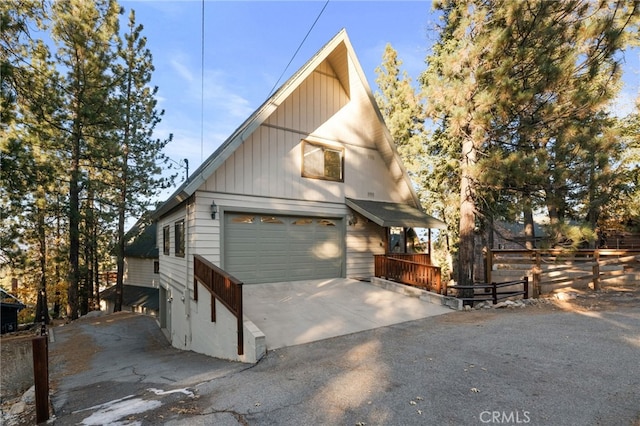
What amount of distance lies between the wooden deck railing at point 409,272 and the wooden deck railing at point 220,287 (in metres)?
5.31

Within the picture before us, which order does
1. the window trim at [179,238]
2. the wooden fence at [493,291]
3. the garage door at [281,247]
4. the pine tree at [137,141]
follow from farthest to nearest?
the pine tree at [137,141], the window trim at [179,238], the garage door at [281,247], the wooden fence at [493,291]

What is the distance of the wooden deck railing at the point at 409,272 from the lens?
859cm

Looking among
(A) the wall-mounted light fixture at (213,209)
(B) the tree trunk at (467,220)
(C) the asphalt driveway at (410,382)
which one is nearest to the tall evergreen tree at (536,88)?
(B) the tree trunk at (467,220)

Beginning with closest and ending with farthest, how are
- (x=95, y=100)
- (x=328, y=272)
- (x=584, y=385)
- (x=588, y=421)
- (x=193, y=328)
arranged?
(x=588, y=421) → (x=584, y=385) → (x=193, y=328) → (x=328, y=272) → (x=95, y=100)

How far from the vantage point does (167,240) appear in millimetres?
11664

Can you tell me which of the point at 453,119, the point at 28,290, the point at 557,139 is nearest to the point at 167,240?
the point at 453,119

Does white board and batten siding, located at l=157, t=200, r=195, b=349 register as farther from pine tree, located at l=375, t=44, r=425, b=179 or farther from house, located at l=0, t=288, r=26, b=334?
house, located at l=0, t=288, r=26, b=334

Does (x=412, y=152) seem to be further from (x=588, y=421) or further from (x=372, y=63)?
(x=588, y=421)

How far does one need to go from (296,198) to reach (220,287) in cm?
415

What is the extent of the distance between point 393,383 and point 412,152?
1325 centimetres

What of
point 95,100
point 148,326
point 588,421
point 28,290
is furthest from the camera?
point 28,290

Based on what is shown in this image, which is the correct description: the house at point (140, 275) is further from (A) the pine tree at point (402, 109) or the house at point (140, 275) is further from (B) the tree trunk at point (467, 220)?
(B) the tree trunk at point (467, 220)

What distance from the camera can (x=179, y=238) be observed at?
984cm

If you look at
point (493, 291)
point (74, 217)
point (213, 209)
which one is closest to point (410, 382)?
point (493, 291)
